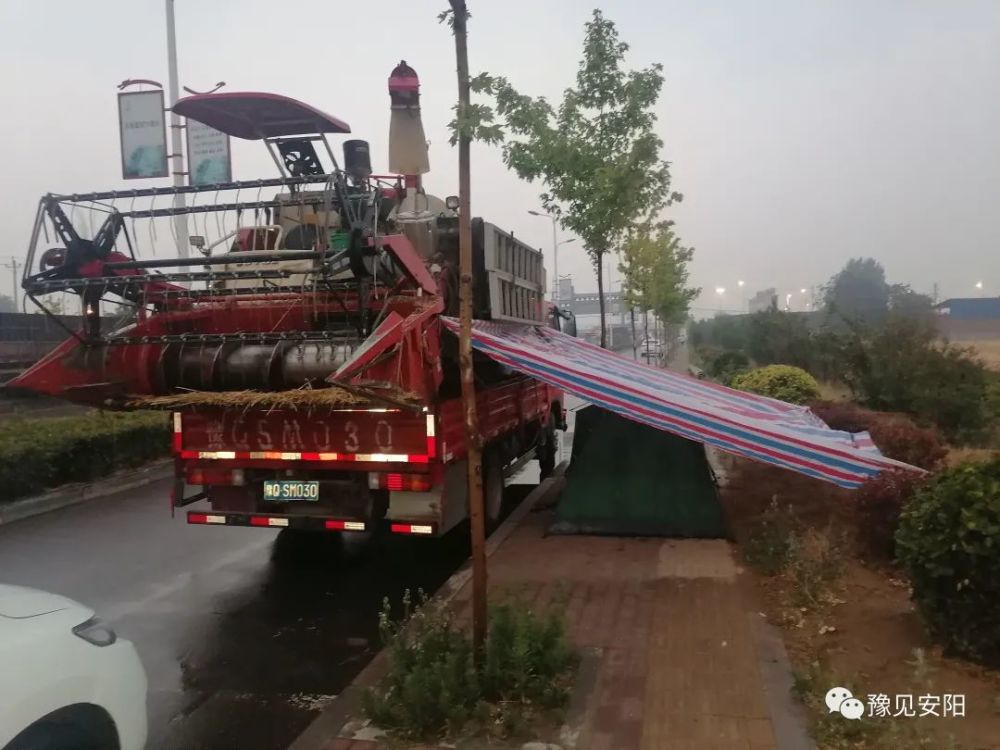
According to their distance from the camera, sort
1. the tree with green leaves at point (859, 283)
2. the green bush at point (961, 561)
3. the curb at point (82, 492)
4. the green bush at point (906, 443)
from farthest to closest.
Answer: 1. the tree with green leaves at point (859, 283)
2. the curb at point (82, 492)
3. the green bush at point (906, 443)
4. the green bush at point (961, 561)

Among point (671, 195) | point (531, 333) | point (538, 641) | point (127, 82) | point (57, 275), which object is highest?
point (127, 82)

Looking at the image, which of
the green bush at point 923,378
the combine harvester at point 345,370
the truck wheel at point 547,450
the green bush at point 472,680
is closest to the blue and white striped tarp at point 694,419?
the combine harvester at point 345,370

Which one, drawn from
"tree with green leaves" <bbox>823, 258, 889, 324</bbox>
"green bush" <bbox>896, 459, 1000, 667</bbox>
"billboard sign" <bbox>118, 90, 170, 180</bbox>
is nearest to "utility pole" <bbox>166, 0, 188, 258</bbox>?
"billboard sign" <bbox>118, 90, 170, 180</bbox>

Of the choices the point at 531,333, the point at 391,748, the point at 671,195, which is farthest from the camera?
the point at 671,195

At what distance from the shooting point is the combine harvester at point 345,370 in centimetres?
546

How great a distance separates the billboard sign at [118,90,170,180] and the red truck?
727cm

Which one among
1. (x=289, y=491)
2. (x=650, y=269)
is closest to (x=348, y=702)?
(x=289, y=491)

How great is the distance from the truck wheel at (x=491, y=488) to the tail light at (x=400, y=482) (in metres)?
1.63

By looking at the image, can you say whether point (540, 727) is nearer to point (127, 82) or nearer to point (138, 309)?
point (138, 309)

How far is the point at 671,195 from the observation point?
1358 centimetres

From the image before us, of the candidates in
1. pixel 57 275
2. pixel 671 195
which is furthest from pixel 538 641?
pixel 671 195

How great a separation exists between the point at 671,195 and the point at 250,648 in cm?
1072

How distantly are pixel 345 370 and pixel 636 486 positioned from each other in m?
3.53

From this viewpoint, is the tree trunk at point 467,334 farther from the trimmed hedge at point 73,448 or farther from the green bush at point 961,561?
the trimmed hedge at point 73,448
